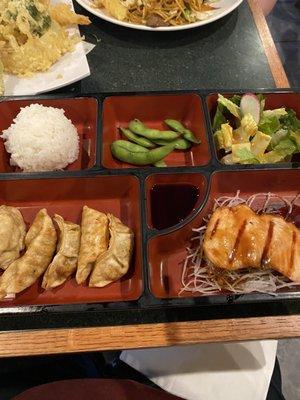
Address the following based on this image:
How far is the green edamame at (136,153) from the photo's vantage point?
1.83 metres

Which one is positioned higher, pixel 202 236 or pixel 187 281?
pixel 202 236

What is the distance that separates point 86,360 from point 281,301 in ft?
3.55

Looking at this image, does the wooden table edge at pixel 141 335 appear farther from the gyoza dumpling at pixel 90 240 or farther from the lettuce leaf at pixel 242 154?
the lettuce leaf at pixel 242 154

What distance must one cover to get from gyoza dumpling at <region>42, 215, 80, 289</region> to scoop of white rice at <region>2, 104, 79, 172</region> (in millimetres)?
306

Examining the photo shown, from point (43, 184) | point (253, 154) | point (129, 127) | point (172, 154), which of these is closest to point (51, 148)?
point (43, 184)

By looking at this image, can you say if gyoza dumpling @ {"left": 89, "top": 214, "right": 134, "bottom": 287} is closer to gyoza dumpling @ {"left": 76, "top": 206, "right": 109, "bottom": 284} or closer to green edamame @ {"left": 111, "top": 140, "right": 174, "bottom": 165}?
gyoza dumpling @ {"left": 76, "top": 206, "right": 109, "bottom": 284}

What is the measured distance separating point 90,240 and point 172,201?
40 cm

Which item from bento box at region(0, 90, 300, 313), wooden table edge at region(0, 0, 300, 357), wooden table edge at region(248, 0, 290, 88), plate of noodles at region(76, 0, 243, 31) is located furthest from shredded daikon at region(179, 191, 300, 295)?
plate of noodles at region(76, 0, 243, 31)

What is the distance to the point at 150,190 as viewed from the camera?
1686 millimetres

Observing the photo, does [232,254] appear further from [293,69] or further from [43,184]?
[293,69]

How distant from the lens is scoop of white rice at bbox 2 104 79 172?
1764 mm

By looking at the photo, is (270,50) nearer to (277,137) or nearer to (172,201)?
(277,137)

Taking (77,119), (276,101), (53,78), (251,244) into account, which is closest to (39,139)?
(77,119)

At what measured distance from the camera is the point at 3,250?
1.50 m
